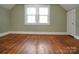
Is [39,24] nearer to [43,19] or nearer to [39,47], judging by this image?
[43,19]

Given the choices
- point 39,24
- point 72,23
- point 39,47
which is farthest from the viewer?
point 39,47

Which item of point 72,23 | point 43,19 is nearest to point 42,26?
point 43,19

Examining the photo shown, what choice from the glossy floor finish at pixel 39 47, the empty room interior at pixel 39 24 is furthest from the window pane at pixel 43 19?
the glossy floor finish at pixel 39 47

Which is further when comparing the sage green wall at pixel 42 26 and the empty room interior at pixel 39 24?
the sage green wall at pixel 42 26

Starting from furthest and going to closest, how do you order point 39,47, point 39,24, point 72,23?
point 39,47 < point 39,24 < point 72,23

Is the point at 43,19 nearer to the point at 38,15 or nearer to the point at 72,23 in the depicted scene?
the point at 38,15

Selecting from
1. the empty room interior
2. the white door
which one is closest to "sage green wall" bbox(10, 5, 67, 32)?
the empty room interior

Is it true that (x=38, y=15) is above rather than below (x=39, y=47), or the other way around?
above

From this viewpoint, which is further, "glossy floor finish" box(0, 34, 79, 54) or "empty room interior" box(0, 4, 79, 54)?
"glossy floor finish" box(0, 34, 79, 54)

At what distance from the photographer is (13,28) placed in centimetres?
111

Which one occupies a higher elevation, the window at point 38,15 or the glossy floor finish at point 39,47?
the window at point 38,15

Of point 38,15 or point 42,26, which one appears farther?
point 42,26

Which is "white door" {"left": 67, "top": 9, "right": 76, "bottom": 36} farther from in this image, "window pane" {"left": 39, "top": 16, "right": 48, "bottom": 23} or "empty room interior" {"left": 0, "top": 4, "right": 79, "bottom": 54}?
"window pane" {"left": 39, "top": 16, "right": 48, "bottom": 23}

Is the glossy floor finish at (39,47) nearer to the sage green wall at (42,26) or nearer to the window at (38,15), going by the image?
the sage green wall at (42,26)
